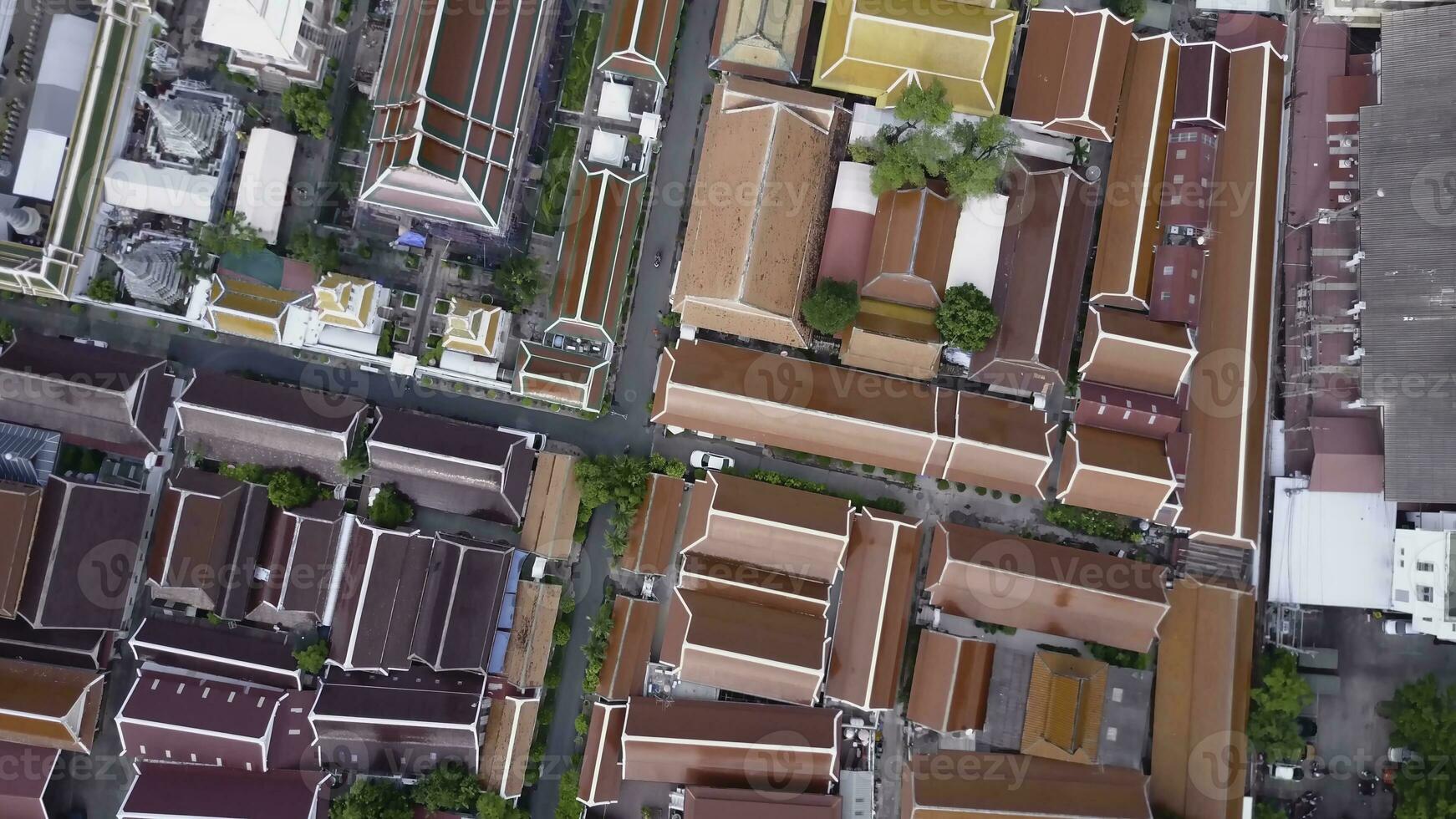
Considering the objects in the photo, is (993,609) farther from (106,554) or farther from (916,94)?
(106,554)

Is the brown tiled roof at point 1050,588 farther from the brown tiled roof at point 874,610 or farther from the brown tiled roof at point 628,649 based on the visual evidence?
the brown tiled roof at point 628,649

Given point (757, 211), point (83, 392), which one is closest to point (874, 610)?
point (757, 211)

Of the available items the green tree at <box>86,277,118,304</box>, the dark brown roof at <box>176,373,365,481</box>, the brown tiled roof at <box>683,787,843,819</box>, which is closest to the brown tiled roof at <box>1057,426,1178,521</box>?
the brown tiled roof at <box>683,787,843,819</box>

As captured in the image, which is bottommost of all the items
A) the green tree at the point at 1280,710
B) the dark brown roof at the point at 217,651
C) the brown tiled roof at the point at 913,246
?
the dark brown roof at the point at 217,651

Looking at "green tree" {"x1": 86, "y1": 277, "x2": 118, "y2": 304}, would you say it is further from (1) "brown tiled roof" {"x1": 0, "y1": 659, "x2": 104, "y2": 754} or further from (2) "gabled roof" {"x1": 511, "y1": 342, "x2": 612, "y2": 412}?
(2) "gabled roof" {"x1": 511, "y1": 342, "x2": 612, "y2": 412}

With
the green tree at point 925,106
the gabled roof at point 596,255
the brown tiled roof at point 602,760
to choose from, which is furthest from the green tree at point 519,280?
the brown tiled roof at point 602,760

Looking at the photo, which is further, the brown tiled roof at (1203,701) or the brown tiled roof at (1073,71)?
the brown tiled roof at (1073,71)

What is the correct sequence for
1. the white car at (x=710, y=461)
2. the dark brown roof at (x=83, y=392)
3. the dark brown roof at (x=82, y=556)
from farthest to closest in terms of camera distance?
the white car at (x=710, y=461) → the dark brown roof at (x=83, y=392) → the dark brown roof at (x=82, y=556)
